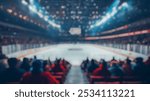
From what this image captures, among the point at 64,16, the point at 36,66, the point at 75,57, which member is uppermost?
the point at 64,16

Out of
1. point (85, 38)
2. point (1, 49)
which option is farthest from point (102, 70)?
point (85, 38)

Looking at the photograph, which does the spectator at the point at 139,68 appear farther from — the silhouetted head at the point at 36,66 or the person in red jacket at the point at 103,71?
the silhouetted head at the point at 36,66

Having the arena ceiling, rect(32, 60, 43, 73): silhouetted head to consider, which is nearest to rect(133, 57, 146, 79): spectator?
rect(32, 60, 43, 73): silhouetted head

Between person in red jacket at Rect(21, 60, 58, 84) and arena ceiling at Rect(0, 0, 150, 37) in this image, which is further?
arena ceiling at Rect(0, 0, 150, 37)

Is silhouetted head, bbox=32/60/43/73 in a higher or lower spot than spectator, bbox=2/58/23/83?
higher

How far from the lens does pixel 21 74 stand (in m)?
4.11

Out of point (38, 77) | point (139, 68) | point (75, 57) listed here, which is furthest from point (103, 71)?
point (75, 57)

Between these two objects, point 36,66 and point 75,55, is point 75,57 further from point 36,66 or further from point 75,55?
point 36,66

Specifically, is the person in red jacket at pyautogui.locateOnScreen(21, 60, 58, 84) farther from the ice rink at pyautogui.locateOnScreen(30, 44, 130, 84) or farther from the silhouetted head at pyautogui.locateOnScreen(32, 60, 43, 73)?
the ice rink at pyautogui.locateOnScreen(30, 44, 130, 84)

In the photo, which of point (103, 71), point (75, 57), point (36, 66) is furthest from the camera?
point (75, 57)

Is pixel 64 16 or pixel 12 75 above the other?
pixel 64 16

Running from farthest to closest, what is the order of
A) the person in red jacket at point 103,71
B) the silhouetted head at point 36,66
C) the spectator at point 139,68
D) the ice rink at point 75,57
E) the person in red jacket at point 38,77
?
the ice rink at point 75,57 < the spectator at point 139,68 < the person in red jacket at point 103,71 < the person in red jacket at point 38,77 < the silhouetted head at point 36,66

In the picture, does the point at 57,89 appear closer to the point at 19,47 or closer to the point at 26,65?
the point at 26,65

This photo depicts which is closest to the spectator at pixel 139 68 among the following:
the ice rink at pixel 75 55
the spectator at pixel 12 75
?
the spectator at pixel 12 75
